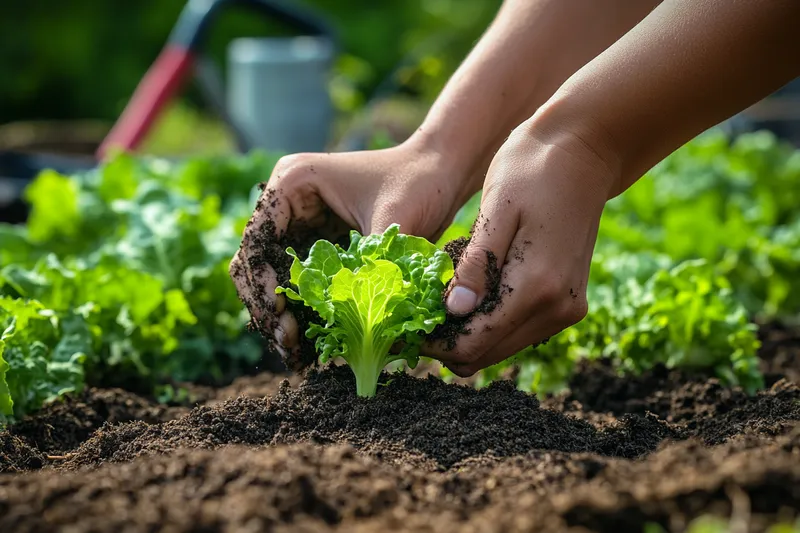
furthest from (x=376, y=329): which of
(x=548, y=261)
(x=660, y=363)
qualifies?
(x=660, y=363)

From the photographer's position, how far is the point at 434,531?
6.32ft

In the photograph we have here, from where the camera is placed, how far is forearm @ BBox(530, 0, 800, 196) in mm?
2479

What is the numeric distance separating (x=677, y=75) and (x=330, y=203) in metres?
1.14

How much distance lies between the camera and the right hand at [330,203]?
2.99 metres

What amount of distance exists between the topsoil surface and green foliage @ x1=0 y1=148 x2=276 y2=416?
0.24 meters

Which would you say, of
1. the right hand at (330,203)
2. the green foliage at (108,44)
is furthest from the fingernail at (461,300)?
the green foliage at (108,44)

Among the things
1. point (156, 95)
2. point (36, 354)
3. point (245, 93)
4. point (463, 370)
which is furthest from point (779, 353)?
point (245, 93)

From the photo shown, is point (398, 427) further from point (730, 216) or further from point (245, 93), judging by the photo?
point (245, 93)

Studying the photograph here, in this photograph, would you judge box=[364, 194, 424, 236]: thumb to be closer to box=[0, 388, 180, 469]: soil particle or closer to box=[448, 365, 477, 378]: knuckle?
box=[448, 365, 477, 378]: knuckle

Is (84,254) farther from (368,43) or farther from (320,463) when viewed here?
(368,43)

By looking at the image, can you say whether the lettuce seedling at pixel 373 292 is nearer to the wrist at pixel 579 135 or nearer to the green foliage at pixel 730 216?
the wrist at pixel 579 135

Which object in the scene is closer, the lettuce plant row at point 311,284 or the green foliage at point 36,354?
the lettuce plant row at point 311,284

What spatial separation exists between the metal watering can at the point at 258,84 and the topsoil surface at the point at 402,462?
421 centimetres

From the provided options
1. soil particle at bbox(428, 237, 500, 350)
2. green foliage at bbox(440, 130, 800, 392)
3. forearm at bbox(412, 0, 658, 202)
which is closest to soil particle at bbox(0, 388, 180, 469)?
soil particle at bbox(428, 237, 500, 350)
